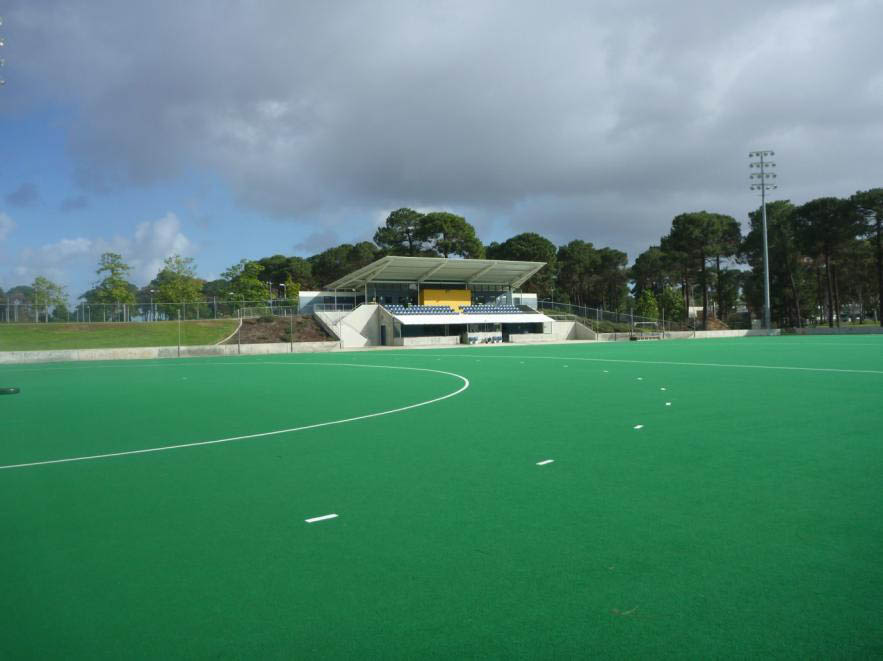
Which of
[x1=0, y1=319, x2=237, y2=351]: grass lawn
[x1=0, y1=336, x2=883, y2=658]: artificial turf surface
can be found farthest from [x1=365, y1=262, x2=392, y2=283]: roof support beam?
[x1=0, y1=336, x2=883, y2=658]: artificial turf surface

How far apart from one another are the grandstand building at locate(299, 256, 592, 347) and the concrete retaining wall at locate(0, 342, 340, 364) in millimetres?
7759

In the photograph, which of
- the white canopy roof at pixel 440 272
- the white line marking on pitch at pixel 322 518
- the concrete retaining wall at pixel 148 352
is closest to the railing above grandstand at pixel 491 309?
the white canopy roof at pixel 440 272

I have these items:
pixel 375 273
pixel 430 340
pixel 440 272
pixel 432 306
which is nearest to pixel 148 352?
pixel 375 273

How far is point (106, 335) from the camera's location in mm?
47062

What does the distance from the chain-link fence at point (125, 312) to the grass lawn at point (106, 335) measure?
1.42 meters

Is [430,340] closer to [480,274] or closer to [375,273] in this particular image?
[375,273]

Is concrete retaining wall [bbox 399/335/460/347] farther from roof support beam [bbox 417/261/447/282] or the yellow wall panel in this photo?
roof support beam [bbox 417/261/447/282]

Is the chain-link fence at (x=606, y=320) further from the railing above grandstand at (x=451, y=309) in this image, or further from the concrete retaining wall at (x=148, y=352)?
the concrete retaining wall at (x=148, y=352)

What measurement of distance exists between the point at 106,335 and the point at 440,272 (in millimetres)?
30337

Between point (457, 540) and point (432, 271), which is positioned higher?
point (432, 271)

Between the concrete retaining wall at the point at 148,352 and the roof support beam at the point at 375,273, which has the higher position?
the roof support beam at the point at 375,273

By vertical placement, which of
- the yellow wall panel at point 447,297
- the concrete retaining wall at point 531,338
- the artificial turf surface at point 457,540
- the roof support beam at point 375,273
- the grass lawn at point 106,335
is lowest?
the artificial turf surface at point 457,540

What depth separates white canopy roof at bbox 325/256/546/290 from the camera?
188 ft

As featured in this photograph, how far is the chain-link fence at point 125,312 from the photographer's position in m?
49.1
